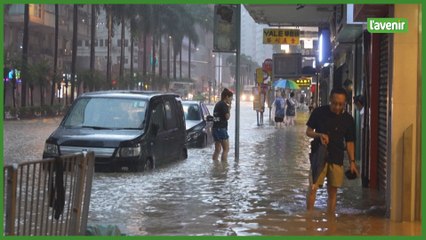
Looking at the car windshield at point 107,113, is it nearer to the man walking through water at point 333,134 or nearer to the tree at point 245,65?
the man walking through water at point 333,134

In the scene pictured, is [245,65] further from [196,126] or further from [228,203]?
[228,203]

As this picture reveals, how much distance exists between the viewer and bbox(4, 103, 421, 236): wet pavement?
324 inches

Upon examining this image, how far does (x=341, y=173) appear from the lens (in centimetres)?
895

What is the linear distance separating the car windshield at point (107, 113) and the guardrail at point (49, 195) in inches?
292

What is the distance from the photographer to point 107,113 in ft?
48.2

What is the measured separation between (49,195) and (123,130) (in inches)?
312

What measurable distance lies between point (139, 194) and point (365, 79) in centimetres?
410

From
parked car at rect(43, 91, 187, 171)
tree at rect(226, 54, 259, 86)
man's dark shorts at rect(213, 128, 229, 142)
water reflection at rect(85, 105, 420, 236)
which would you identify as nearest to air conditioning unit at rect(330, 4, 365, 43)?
water reflection at rect(85, 105, 420, 236)

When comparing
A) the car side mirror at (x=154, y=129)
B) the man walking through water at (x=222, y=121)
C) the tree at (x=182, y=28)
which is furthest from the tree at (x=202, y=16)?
the car side mirror at (x=154, y=129)

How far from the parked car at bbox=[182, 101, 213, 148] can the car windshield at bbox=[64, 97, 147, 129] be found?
17.3 ft

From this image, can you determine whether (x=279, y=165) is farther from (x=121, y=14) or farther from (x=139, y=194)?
A: (x=121, y=14)

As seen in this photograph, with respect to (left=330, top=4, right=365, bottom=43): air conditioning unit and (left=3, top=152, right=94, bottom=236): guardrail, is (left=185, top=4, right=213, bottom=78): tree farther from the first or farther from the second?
(left=3, top=152, right=94, bottom=236): guardrail

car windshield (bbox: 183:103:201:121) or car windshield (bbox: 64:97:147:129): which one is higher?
car windshield (bbox: 64:97:147:129)

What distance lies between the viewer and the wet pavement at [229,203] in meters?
8.22
